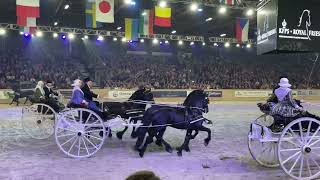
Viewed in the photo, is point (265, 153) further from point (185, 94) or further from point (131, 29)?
point (185, 94)

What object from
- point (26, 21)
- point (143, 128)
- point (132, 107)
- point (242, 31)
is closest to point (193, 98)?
point (143, 128)

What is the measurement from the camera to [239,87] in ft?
112

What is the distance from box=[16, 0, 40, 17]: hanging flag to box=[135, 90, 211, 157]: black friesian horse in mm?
8135

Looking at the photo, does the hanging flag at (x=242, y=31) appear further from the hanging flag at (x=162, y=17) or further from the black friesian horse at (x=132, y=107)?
the black friesian horse at (x=132, y=107)

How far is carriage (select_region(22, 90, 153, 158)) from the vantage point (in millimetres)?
7969

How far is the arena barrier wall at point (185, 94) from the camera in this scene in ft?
87.9

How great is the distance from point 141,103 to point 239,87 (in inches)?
1010

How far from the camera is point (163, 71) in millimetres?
34906

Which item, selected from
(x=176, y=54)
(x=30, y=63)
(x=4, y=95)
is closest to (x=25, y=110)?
(x=4, y=95)

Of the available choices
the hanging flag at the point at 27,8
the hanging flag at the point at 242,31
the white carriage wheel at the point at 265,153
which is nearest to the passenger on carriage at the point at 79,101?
the white carriage wheel at the point at 265,153

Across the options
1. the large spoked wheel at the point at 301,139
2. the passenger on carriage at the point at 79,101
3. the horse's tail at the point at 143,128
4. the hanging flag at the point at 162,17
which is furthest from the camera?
the hanging flag at the point at 162,17

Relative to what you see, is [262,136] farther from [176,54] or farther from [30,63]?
[176,54]

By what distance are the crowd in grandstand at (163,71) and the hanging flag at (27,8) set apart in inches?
526

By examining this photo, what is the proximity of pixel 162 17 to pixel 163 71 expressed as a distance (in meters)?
15.9
